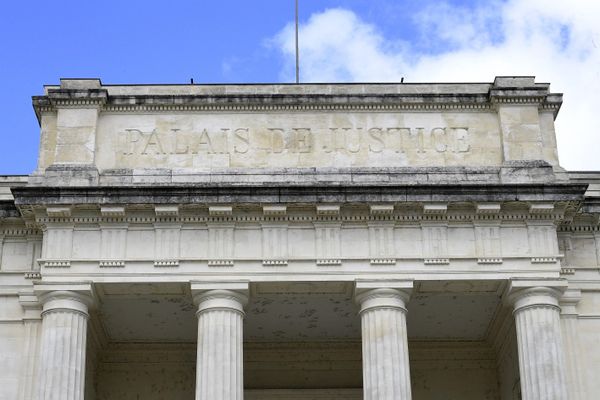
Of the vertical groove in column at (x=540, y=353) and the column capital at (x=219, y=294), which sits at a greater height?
the column capital at (x=219, y=294)

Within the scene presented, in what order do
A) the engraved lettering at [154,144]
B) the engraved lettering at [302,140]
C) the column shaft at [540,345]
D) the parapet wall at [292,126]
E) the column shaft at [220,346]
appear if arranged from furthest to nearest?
the engraved lettering at [302,140] → the engraved lettering at [154,144] → the parapet wall at [292,126] → the column shaft at [540,345] → the column shaft at [220,346]

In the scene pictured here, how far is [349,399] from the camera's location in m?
39.2

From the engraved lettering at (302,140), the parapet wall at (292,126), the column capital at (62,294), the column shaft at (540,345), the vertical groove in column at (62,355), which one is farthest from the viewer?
the engraved lettering at (302,140)

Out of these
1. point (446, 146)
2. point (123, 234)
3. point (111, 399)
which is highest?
point (446, 146)

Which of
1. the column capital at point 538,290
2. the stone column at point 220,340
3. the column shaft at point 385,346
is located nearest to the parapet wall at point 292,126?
the column capital at point 538,290

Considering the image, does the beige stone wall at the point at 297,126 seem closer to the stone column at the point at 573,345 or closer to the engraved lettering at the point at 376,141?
the engraved lettering at the point at 376,141

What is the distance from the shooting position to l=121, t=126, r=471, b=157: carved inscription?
117 feet

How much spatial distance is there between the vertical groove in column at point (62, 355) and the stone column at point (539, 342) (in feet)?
38.7

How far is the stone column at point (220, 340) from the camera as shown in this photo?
3212 cm

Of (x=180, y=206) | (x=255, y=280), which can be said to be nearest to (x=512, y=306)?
(x=255, y=280)

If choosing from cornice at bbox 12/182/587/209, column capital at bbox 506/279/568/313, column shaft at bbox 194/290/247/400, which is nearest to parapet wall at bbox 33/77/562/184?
cornice at bbox 12/182/587/209

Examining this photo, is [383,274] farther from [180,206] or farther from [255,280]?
[180,206]

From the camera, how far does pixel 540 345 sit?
3284 centimetres

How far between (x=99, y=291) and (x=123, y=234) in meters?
1.71
